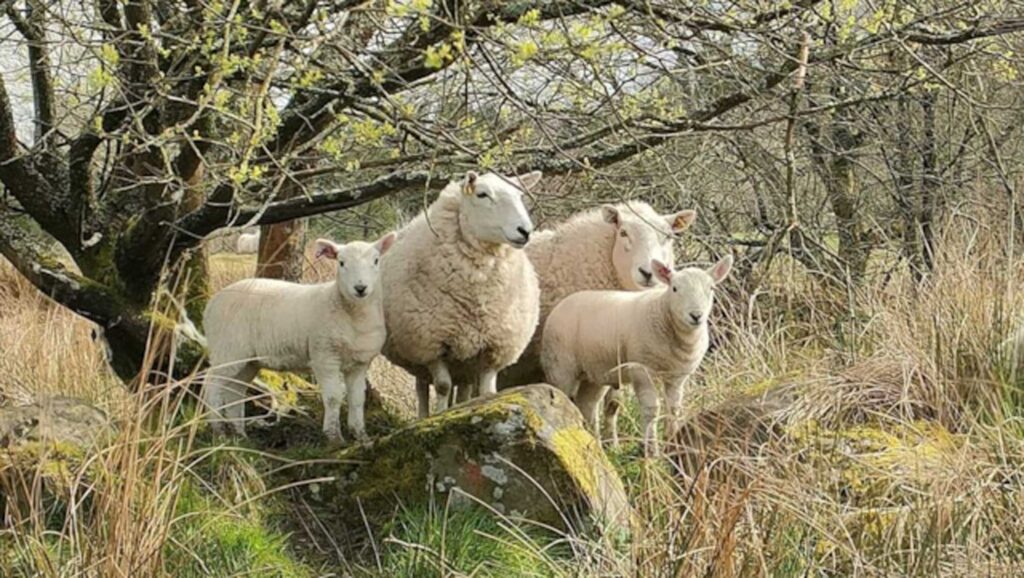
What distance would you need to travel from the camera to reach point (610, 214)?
7.14 metres

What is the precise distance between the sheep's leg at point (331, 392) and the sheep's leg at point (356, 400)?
73mm

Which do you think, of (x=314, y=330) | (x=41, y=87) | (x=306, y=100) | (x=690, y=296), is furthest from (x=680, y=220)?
(x=41, y=87)

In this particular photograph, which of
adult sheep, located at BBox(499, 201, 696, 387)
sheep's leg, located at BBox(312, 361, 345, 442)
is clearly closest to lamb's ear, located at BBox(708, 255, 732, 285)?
adult sheep, located at BBox(499, 201, 696, 387)

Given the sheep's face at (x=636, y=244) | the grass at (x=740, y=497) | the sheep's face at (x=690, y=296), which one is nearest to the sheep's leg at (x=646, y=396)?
the grass at (x=740, y=497)

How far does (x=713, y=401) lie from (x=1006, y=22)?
106 inches

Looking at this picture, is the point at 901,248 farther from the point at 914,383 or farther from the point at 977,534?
the point at 977,534

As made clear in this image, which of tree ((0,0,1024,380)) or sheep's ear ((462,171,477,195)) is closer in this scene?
tree ((0,0,1024,380))

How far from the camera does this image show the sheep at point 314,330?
18.6 ft

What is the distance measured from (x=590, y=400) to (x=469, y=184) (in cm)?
140

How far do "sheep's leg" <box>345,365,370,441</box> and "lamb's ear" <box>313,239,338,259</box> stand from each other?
0.55 m

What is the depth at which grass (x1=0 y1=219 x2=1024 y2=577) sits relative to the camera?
383 centimetres

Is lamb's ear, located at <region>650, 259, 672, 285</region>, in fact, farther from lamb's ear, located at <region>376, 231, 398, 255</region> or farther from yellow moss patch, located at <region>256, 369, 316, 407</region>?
yellow moss patch, located at <region>256, 369, 316, 407</region>

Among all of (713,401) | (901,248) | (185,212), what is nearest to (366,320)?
(185,212)

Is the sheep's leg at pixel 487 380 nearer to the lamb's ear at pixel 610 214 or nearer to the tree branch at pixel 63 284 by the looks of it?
the lamb's ear at pixel 610 214
